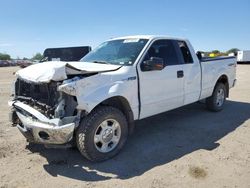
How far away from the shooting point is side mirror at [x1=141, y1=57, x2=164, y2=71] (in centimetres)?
479

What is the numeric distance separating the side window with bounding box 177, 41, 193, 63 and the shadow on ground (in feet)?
4.78

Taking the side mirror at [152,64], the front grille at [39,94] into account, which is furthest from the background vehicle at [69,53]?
the side mirror at [152,64]

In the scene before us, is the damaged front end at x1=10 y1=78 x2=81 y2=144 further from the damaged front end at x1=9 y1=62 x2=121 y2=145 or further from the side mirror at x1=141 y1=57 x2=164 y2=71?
the side mirror at x1=141 y1=57 x2=164 y2=71

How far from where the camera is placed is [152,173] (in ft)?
12.8

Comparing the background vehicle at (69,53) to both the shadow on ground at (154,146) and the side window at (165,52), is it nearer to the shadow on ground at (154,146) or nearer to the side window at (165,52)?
the shadow on ground at (154,146)

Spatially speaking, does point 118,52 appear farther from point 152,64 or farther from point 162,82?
point 162,82

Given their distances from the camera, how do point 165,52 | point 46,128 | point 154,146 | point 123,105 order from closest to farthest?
1. point 46,128
2. point 123,105
3. point 154,146
4. point 165,52

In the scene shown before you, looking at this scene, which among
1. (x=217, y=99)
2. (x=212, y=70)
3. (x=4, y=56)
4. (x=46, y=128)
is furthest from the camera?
(x=4, y=56)

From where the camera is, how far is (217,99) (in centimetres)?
745

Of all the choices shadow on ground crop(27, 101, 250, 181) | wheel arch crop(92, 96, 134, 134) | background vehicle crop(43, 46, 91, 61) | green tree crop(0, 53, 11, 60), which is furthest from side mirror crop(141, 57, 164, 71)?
green tree crop(0, 53, 11, 60)

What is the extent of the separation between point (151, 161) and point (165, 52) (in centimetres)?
236

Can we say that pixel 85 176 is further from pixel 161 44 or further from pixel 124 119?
pixel 161 44

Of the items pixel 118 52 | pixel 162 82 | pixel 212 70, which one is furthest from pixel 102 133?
pixel 212 70

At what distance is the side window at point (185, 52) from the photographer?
6094 mm
